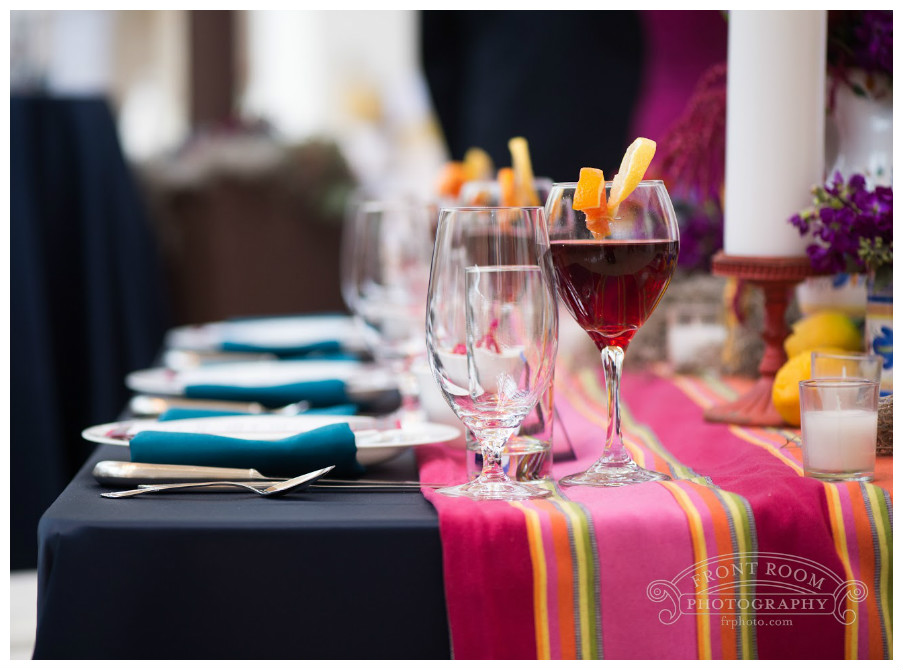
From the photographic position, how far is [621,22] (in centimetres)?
257

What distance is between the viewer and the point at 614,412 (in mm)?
827

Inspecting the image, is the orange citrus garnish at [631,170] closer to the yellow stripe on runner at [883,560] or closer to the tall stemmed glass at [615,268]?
the tall stemmed glass at [615,268]

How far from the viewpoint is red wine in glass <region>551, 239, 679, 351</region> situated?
31.7 inches

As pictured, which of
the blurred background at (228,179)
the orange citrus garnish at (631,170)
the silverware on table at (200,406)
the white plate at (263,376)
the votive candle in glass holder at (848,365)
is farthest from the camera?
the blurred background at (228,179)

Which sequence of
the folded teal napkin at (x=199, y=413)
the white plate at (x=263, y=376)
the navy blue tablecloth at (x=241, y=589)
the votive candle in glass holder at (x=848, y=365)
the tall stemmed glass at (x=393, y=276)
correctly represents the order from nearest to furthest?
1. the navy blue tablecloth at (x=241, y=589)
2. the votive candle in glass holder at (x=848, y=365)
3. the folded teal napkin at (x=199, y=413)
4. the white plate at (x=263, y=376)
5. the tall stemmed glass at (x=393, y=276)

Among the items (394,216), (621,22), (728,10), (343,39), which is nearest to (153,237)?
(621,22)

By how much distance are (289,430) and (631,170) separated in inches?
14.5

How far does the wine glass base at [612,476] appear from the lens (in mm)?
794

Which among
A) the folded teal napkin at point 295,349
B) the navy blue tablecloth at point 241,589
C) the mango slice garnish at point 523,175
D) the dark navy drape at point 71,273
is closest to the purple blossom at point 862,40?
the mango slice garnish at point 523,175

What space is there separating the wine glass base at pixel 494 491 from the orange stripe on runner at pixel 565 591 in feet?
0.21

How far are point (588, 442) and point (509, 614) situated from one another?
12.8 inches

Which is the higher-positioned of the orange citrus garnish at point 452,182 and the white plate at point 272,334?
the orange citrus garnish at point 452,182

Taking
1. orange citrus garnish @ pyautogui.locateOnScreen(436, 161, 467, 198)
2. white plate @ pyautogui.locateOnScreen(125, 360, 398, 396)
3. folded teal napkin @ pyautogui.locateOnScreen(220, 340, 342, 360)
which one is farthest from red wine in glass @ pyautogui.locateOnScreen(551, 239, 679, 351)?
orange citrus garnish @ pyautogui.locateOnScreen(436, 161, 467, 198)

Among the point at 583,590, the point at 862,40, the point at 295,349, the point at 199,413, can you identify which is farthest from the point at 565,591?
the point at 295,349
